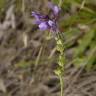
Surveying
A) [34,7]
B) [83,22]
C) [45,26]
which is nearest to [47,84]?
[83,22]

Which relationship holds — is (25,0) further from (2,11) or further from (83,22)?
(83,22)

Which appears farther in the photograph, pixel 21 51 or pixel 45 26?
pixel 21 51

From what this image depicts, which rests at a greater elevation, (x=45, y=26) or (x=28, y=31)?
(x=28, y=31)

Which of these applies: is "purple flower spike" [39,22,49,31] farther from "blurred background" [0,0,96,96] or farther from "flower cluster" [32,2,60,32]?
"blurred background" [0,0,96,96]

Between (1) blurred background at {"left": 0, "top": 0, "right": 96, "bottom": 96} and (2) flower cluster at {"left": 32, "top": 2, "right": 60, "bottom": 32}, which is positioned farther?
(1) blurred background at {"left": 0, "top": 0, "right": 96, "bottom": 96}

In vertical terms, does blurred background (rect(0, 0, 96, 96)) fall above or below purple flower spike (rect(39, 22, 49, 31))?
above

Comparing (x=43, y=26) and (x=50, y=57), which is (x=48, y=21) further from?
(x=50, y=57)

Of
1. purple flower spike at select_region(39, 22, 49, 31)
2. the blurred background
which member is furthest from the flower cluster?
the blurred background

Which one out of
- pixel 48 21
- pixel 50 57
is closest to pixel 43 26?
pixel 48 21
